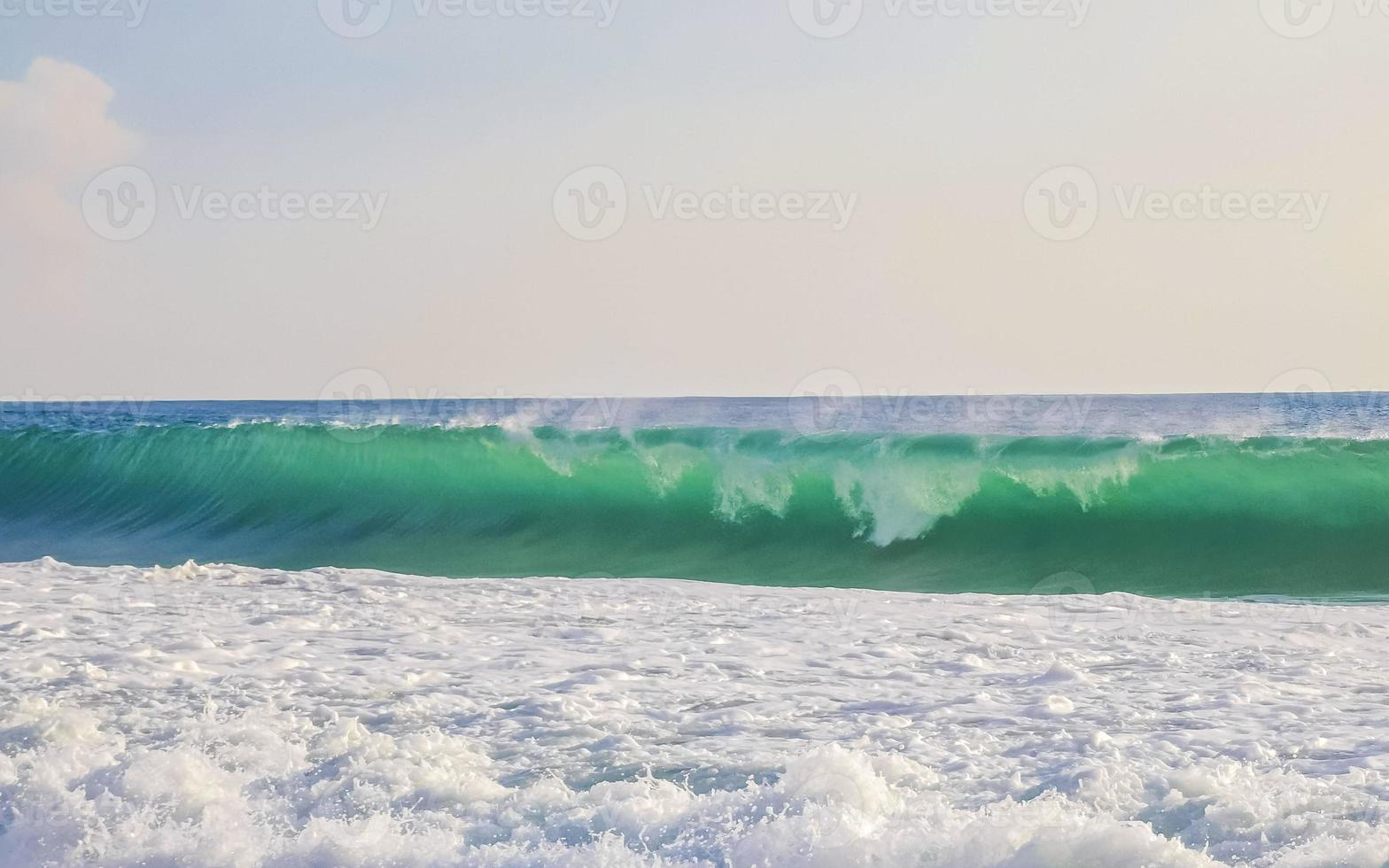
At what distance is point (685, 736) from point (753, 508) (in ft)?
33.4

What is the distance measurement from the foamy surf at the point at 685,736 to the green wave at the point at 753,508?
496 centimetres

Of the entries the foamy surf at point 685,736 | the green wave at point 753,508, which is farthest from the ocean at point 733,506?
the foamy surf at point 685,736

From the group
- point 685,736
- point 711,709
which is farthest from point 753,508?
point 685,736

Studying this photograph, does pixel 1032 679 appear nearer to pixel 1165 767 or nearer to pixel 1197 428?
pixel 1165 767

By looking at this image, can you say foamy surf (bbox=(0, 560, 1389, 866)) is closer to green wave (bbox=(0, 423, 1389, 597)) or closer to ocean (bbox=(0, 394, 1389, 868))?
ocean (bbox=(0, 394, 1389, 868))

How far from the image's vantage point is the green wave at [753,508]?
11773 millimetres

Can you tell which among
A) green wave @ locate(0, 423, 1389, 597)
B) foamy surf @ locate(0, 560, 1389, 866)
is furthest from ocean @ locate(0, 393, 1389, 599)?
foamy surf @ locate(0, 560, 1389, 866)

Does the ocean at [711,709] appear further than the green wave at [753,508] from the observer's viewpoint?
No

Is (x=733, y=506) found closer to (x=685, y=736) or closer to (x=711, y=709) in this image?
(x=711, y=709)

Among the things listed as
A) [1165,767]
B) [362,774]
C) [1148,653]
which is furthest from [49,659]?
[1148,653]

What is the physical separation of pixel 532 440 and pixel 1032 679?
12.5m

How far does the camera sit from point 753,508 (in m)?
14.1

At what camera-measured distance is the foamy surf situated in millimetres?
3047

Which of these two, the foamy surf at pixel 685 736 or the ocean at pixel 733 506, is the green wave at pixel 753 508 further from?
the foamy surf at pixel 685 736
